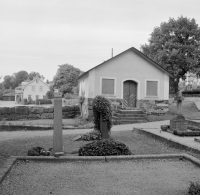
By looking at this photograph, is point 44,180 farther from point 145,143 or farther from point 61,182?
point 145,143

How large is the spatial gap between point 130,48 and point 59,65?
4822cm

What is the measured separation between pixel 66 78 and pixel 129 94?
44.3 meters

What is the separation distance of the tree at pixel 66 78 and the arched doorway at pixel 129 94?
42.3m

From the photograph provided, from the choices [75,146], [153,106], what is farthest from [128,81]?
[75,146]

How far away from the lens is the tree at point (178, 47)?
116ft

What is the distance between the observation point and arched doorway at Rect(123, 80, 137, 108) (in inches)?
854

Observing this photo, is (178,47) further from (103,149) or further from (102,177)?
(102,177)

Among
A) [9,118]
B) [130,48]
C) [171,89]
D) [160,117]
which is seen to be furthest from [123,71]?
[171,89]

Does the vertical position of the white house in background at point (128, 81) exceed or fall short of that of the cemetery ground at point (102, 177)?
it exceeds it

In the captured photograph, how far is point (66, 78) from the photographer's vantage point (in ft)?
212

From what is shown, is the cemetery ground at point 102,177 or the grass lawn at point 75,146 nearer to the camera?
the cemetery ground at point 102,177

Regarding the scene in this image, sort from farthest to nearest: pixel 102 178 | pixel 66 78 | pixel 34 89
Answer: pixel 34 89 < pixel 66 78 < pixel 102 178

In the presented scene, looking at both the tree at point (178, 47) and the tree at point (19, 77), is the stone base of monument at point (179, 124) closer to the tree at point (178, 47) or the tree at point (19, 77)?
the tree at point (178, 47)

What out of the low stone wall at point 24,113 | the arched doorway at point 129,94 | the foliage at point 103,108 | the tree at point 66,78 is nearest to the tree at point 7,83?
the tree at point 66,78
